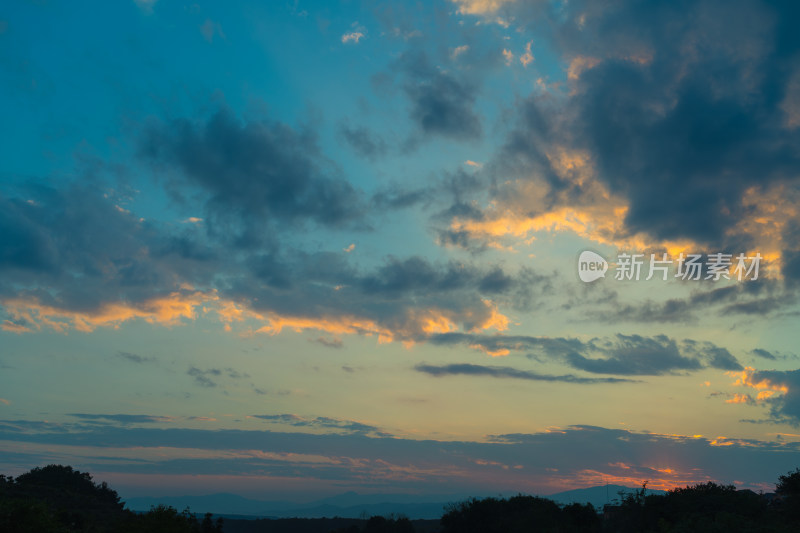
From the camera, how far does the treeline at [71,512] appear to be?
36.0m

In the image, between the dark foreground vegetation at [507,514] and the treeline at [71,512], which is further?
the dark foreground vegetation at [507,514]

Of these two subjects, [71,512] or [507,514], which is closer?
[71,512]

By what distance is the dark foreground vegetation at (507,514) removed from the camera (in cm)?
4597

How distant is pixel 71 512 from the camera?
72438 millimetres

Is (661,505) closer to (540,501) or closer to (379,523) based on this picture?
(540,501)

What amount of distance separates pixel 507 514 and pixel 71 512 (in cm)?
6311

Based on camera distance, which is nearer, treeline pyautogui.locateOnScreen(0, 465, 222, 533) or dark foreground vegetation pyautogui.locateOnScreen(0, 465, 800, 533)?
treeline pyautogui.locateOnScreen(0, 465, 222, 533)

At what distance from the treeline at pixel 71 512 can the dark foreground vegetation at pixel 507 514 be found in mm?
58

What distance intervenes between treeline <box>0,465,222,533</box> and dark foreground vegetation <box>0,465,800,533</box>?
0.06 m

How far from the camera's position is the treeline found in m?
36.0

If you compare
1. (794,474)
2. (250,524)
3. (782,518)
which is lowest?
(250,524)

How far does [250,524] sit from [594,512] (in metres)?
107

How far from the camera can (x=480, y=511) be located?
10069cm

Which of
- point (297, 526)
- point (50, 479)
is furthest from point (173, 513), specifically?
point (297, 526)
